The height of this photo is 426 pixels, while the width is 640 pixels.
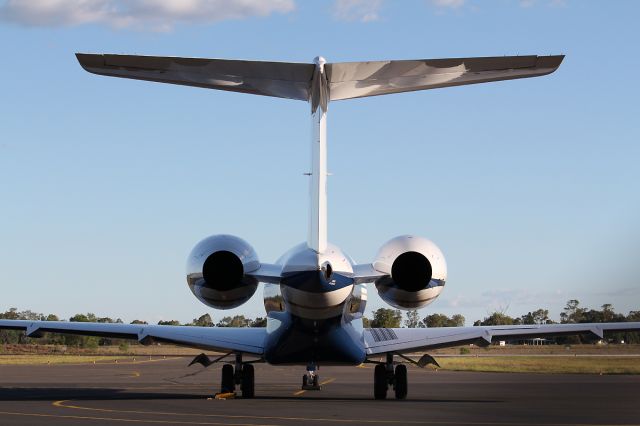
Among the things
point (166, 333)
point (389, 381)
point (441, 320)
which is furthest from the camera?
point (441, 320)

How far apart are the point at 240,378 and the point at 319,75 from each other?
10.1 meters

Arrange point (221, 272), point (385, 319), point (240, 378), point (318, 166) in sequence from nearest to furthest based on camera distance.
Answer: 1. point (318, 166)
2. point (221, 272)
3. point (240, 378)
4. point (385, 319)

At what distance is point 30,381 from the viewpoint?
3198 centimetres

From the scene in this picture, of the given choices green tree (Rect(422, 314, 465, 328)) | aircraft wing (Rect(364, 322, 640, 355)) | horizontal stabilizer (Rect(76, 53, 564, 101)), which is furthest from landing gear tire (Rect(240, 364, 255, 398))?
green tree (Rect(422, 314, 465, 328))

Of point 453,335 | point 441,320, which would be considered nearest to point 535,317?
point 441,320

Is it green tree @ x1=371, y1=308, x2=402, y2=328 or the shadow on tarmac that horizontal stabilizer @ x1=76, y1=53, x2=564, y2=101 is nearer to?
the shadow on tarmac

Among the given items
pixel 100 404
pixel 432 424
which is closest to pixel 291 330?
pixel 100 404

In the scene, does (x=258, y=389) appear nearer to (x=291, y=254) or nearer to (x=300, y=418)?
(x=291, y=254)

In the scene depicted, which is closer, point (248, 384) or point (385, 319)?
point (248, 384)

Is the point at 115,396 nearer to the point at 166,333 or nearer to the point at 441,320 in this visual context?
the point at 166,333

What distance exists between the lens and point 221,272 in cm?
1828

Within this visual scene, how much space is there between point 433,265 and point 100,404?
692cm

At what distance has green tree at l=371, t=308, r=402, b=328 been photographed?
2164 inches

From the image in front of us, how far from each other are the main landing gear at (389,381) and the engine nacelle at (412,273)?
17.1 ft
